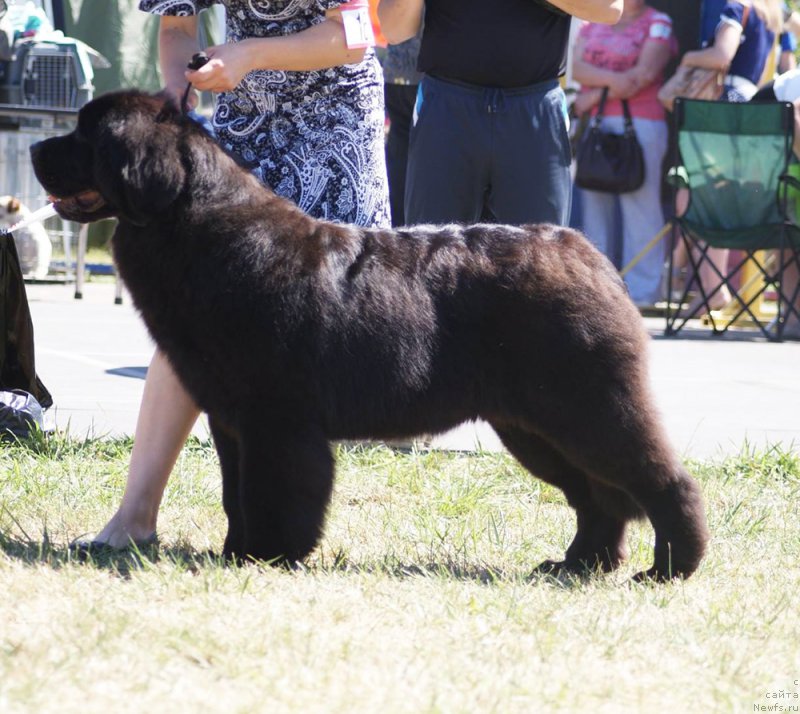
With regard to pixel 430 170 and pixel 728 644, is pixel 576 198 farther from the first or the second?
pixel 728 644

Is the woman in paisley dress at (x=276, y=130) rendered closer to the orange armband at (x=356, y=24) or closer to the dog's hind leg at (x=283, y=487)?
the orange armband at (x=356, y=24)

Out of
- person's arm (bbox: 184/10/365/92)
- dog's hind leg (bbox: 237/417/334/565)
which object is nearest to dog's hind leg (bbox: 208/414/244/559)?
dog's hind leg (bbox: 237/417/334/565)

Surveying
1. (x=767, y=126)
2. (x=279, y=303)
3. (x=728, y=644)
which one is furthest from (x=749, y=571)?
(x=767, y=126)

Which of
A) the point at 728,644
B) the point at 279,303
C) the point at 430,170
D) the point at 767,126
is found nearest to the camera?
the point at 728,644

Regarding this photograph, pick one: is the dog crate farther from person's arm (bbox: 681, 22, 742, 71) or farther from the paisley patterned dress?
the paisley patterned dress

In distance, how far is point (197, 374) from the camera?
333 cm

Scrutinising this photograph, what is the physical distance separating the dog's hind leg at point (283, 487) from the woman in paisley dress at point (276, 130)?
46 centimetres

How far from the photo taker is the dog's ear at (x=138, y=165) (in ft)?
10.5

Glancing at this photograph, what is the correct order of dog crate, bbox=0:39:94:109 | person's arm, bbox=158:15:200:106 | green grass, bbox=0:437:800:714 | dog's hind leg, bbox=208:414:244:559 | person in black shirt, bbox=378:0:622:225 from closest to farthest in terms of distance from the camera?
green grass, bbox=0:437:800:714 < dog's hind leg, bbox=208:414:244:559 < person's arm, bbox=158:15:200:106 < person in black shirt, bbox=378:0:622:225 < dog crate, bbox=0:39:94:109

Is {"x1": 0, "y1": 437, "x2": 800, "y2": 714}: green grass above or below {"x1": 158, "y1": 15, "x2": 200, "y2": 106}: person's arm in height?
below

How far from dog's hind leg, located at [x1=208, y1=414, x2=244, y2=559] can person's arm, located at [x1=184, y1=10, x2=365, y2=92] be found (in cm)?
90

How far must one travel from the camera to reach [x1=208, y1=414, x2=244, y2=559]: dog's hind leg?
140 inches

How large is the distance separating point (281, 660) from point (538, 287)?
125 centimetres

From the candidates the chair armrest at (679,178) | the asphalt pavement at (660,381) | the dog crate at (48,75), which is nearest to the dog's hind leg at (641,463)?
the asphalt pavement at (660,381)
